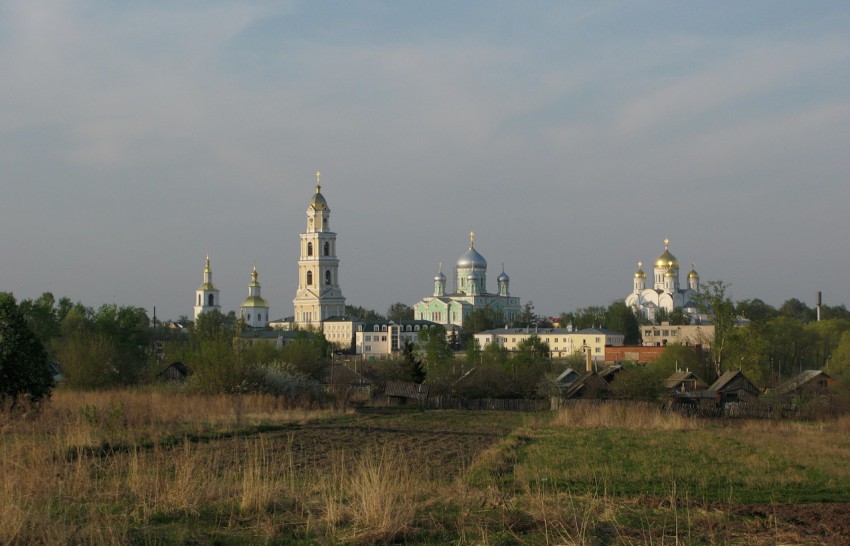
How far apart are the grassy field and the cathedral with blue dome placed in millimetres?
111222

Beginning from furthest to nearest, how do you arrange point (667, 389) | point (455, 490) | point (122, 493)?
point (667, 389) → point (455, 490) → point (122, 493)

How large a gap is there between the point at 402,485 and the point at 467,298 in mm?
131067

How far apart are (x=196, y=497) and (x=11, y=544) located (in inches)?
104

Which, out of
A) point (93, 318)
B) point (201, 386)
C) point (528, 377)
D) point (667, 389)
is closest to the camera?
point (201, 386)

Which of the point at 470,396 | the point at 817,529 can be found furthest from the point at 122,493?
the point at 470,396

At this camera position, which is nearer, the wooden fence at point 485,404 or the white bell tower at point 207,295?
the wooden fence at point 485,404

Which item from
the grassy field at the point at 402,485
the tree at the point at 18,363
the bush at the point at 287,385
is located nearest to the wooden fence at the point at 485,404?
the bush at the point at 287,385

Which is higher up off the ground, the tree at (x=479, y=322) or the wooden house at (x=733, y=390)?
the tree at (x=479, y=322)

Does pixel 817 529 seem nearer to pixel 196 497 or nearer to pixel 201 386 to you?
pixel 196 497

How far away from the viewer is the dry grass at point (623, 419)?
32.5 meters

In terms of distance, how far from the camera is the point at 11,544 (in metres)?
9.55

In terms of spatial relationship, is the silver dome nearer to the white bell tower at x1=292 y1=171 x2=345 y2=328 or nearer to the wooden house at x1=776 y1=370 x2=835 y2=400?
the white bell tower at x1=292 y1=171 x2=345 y2=328

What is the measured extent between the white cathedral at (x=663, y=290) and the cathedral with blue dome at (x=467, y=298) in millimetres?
16295

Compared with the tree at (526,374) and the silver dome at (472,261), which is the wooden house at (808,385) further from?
the silver dome at (472,261)
